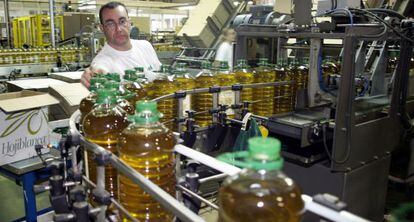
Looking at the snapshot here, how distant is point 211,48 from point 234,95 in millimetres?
3603

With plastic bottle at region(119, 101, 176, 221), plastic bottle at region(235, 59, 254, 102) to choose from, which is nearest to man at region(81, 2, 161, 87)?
plastic bottle at region(235, 59, 254, 102)

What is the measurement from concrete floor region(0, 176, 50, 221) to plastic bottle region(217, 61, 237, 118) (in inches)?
88.5

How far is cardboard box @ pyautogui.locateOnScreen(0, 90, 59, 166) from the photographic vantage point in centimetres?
200

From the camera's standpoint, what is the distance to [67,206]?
98cm

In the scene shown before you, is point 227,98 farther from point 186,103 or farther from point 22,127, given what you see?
point 22,127

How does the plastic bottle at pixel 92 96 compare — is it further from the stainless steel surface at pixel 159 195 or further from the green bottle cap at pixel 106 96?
the stainless steel surface at pixel 159 195

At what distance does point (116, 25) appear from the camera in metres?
2.16

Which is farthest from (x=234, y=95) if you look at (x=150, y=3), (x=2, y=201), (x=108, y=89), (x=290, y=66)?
(x=150, y=3)

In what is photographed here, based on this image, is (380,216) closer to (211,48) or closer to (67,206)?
(67,206)

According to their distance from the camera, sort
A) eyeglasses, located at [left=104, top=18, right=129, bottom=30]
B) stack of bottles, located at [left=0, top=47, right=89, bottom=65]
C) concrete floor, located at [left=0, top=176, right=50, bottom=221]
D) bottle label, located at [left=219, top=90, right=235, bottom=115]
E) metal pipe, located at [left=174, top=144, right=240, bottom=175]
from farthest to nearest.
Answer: stack of bottles, located at [left=0, top=47, right=89, bottom=65] → concrete floor, located at [left=0, top=176, right=50, bottom=221] → eyeglasses, located at [left=104, top=18, right=129, bottom=30] → bottle label, located at [left=219, top=90, right=235, bottom=115] → metal pipe, located at [left=174, top=144, right=240, bottom=175]

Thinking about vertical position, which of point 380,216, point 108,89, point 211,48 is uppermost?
point 211,48

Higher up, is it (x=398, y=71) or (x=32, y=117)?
(x=398, y=71)

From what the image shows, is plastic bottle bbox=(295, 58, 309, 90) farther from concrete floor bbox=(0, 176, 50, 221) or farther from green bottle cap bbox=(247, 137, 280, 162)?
concrete floor bbox=(0, 176, 50, 221)

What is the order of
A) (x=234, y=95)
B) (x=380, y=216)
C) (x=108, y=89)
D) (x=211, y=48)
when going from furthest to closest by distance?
(x=211, y=48) → (x=380, y=216) → (x=234, y=95) → (x=108, y=89)
